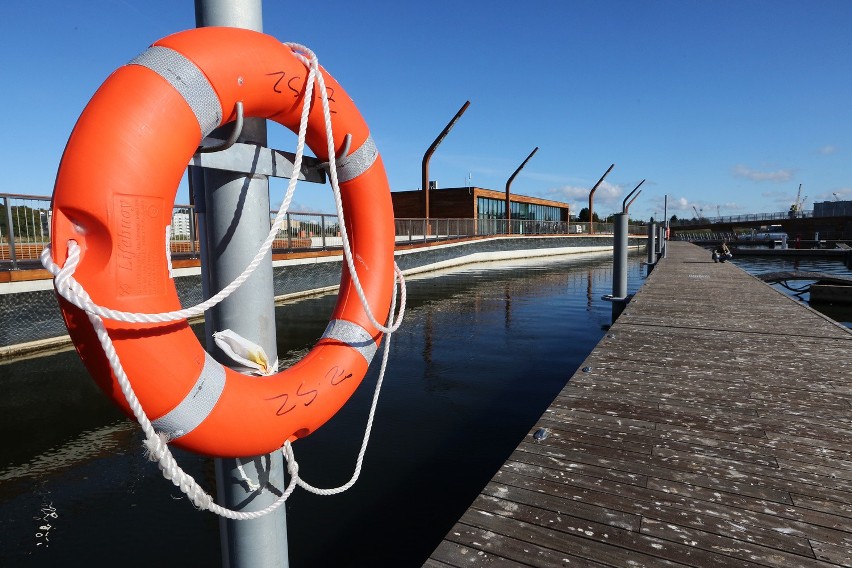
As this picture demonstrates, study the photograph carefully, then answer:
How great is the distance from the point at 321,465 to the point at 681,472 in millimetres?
2600

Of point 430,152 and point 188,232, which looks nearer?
point 188,232

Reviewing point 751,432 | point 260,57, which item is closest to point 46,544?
point 260,57

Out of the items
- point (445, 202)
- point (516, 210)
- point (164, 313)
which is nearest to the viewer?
point (164, 313)

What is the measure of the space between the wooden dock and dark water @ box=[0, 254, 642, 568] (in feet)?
3.21

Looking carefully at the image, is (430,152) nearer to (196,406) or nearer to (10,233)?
(10,233)

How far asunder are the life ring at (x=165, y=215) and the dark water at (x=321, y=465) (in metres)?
1.53

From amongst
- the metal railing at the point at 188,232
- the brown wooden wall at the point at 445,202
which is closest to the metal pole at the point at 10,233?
the metal railing at the point at 188,232

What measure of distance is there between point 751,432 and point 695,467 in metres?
0.70

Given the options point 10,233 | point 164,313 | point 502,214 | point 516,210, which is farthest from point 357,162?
point 516,210

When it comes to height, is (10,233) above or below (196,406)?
above

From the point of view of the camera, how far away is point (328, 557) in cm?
268

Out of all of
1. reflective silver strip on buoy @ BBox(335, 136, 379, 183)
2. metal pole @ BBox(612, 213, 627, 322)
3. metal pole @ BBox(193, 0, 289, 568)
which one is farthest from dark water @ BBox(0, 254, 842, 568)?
metal pole @ BBox(612, 213, 627, 322)

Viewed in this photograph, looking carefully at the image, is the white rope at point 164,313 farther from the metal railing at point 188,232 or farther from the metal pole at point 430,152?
the metal pole at point 430,152

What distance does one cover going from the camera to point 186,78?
4.49 feet
